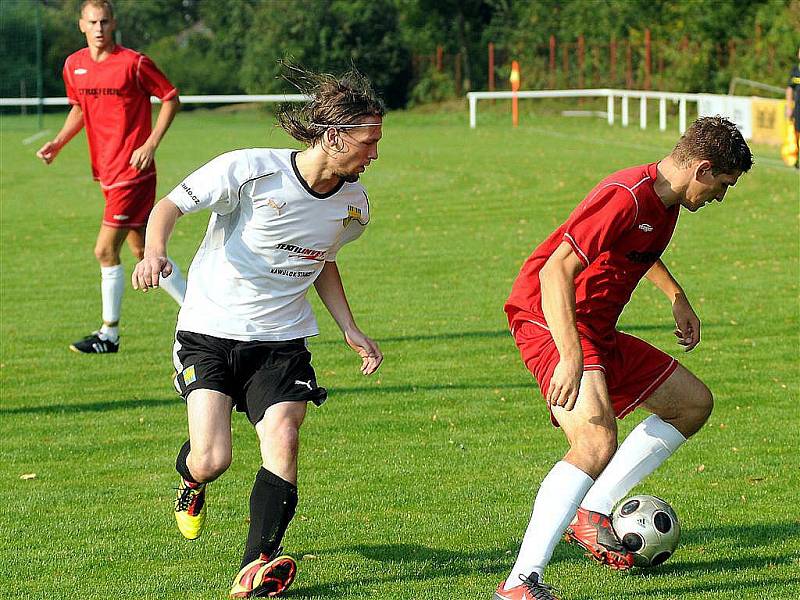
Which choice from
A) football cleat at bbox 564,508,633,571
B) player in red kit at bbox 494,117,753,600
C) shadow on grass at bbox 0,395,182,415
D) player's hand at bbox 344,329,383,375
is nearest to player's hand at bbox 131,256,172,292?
player's hand at bbox 344,329,383,375

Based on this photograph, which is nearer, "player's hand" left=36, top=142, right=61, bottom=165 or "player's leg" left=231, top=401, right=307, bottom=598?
"player's leg" left=231, top=401, right=307, bottom=598

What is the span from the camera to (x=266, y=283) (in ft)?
17.2

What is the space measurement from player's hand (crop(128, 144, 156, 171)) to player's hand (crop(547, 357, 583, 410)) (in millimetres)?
5759

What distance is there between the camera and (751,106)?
2912 cm

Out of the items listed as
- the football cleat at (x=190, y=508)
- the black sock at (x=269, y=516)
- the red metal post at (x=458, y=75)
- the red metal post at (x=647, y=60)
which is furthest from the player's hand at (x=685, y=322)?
the red metal post at (x=458, y=75)

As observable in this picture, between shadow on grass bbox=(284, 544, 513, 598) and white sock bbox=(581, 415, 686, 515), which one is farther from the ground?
white sock bbox=(581, 415, 686, 515)

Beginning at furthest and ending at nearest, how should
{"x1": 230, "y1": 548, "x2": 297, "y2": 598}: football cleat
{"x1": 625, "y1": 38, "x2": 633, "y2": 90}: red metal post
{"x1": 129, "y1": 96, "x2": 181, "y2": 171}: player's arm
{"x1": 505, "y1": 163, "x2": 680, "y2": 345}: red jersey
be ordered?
1. {"x1": 625, "y1": 38, "x2": 633, "y2": 90}: red metal post
2. {"x1": 129, "y1": 96, "x2": 181, "y2": 171}: player's arm
3. {"x1": 230, "y1": 548, "x2": 297, "y2": 598}: football cleat
4. {"x1": 505, "y1": 163, "x2": 680, "y2": 345}: red jersey

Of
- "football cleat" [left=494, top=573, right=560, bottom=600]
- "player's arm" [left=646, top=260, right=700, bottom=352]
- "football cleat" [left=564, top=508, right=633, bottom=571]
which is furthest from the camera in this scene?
"player's arm" [left=646, top=260, right=700, bottom=352]

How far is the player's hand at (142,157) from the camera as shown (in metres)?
9.73

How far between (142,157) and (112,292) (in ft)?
3.62

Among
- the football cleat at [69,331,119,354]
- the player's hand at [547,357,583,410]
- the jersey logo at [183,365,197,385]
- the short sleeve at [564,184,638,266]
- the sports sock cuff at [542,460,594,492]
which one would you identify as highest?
the short sleeve at [564,184,638,266]

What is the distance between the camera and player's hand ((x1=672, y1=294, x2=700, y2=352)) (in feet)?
18.4

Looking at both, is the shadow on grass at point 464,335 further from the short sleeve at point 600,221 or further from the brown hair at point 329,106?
the short sleeve at point 600,221

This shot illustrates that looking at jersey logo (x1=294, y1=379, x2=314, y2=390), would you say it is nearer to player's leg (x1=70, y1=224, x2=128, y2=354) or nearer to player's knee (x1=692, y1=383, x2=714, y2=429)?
player's knee (x1=692, y1=383, x2=714, y2=429)
